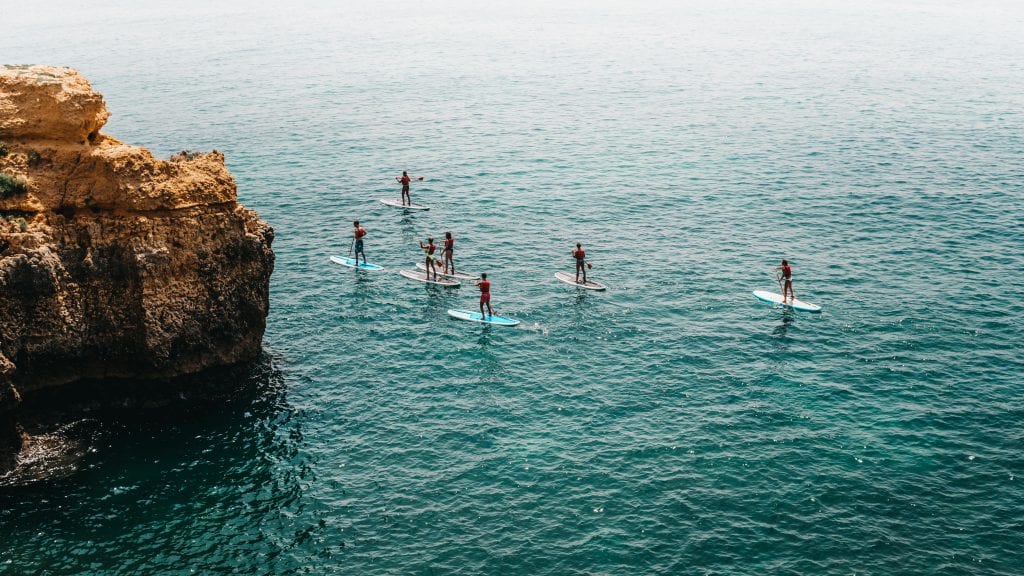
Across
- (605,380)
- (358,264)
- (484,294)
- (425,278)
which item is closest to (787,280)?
(605,380)

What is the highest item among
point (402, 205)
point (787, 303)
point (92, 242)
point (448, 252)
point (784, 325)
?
point (92, 242)

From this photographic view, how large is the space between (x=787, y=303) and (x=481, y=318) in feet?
60.4

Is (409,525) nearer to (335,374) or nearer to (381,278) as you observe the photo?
(335,374)

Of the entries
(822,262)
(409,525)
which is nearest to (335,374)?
(409,525)

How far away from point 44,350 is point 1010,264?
57854mm

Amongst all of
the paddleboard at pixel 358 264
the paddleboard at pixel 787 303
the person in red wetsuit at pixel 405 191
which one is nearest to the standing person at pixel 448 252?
the paddleboard at pixel 358 264

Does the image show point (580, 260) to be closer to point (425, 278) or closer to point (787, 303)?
point (425, 278)

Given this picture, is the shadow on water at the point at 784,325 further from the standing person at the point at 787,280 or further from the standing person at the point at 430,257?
the standing person at the point at 430,257

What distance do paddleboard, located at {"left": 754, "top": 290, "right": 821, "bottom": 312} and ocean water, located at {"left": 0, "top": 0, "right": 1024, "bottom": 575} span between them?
811mm

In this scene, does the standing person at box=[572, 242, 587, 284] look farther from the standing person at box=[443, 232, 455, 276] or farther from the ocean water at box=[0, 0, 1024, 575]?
the standing person at box=[443, 232, 455, 276]

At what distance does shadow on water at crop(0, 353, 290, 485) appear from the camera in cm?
3956

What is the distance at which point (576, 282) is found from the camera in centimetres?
5850

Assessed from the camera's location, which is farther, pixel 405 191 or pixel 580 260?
pixel 405 191

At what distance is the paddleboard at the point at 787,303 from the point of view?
178 feet
